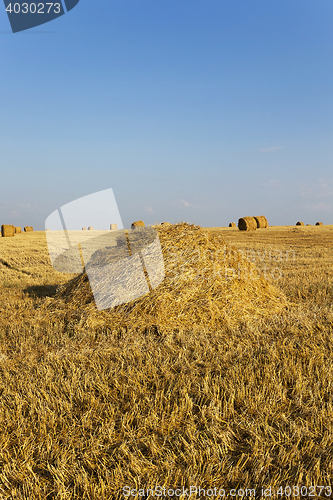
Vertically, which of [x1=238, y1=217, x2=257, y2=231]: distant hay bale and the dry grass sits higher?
[x1=238, y1=217, x2=257, y2=231]: distant hay bale

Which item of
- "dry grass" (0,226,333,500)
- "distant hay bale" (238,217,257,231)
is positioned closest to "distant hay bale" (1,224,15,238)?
"distant hay bale" (238,217,257,231)

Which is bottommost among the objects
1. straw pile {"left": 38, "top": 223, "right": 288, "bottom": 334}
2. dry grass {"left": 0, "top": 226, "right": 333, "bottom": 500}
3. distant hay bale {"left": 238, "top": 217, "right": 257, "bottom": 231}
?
dry grass {"left": 0, "top": 226, "right": 333, "bottom": 500}

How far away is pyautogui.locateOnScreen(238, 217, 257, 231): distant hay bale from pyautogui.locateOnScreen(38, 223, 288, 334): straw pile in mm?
27918

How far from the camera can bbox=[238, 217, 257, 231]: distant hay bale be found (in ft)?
109

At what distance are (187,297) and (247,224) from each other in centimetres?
→ 2955

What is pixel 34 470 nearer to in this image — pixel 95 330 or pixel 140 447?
pixel 140 447

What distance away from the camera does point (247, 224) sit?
3338 centimetres

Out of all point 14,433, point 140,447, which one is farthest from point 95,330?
point 140,447

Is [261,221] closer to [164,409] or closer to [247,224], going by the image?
[247,224]

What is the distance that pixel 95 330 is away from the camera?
4805 millimetres

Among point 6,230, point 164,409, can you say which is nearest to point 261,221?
point 6,230

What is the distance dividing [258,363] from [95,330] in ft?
7.88

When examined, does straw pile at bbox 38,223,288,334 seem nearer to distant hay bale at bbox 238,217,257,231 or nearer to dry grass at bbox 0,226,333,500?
dry grass at bbox 0,226,333,500

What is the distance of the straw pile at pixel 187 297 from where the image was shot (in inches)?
191
